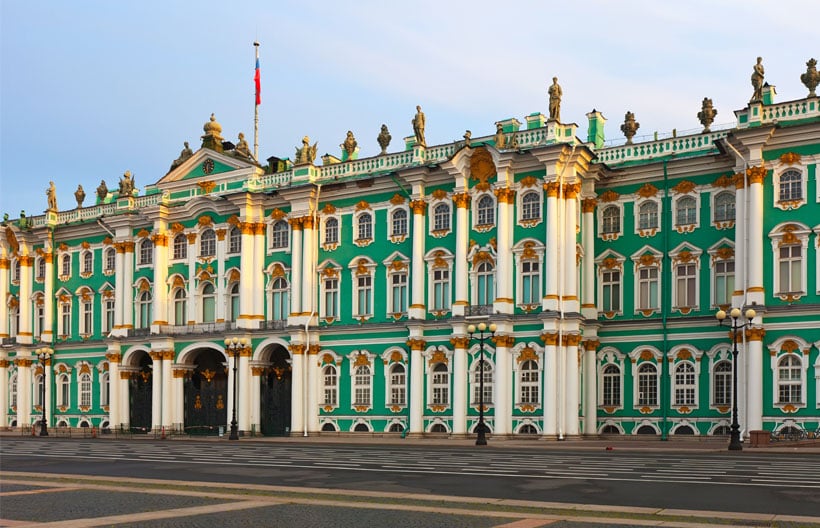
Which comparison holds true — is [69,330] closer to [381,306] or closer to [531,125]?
[381,306]

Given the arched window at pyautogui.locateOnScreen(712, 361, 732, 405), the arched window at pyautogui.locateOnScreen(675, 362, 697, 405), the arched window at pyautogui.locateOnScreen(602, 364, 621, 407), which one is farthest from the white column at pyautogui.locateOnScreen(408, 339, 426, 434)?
the arched window at pyautogui.locateOnScreen(712, 361, 732, 405)

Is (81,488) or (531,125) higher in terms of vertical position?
(531,125)

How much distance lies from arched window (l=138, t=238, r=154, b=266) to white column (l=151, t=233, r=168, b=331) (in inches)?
44.0

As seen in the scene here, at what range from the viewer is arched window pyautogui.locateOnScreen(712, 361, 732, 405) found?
48.7 m

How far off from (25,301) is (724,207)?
1941 inches

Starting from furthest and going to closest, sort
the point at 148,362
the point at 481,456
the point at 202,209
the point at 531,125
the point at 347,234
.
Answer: the point at 148,362 → the point at 202,209 → the point at 347,234 → the point at 531,125 → the point at 481,456

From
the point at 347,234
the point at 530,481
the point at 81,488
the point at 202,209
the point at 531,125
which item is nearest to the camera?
the point at 81,488

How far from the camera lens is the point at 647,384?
51.4 m

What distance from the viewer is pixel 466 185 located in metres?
54.8

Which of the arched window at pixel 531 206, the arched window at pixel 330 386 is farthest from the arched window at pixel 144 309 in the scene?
the arched window at pixel 531 206

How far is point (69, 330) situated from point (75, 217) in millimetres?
7960

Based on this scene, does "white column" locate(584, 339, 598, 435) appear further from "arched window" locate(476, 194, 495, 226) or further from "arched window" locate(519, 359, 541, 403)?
"arched window" locate(476, 194, 495, 226)

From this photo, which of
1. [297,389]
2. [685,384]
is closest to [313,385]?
[297,389]

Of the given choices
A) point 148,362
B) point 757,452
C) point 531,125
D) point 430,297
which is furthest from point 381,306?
point 757,452
